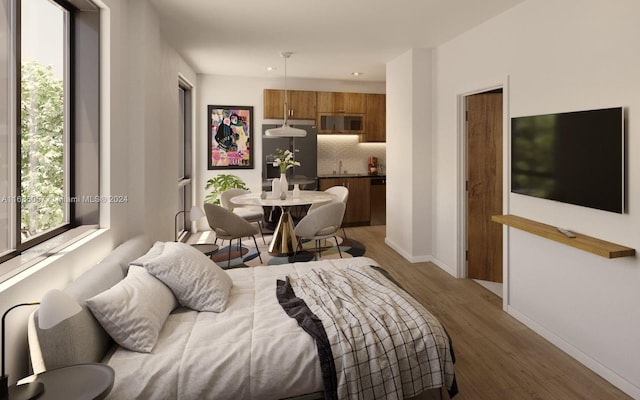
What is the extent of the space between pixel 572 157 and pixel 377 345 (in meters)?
1.95

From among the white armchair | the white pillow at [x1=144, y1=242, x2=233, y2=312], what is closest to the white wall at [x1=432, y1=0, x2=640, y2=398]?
the white armchair

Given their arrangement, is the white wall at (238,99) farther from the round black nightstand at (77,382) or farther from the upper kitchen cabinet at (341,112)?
the round black nightstand at (77,382)

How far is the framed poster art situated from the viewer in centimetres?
654

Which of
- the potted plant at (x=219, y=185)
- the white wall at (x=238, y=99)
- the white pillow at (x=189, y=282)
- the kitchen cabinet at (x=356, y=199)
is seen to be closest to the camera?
the white pillow at (x=189, y=282)

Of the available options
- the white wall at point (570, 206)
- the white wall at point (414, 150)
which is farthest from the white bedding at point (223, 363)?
the white wall at point (414, 150)

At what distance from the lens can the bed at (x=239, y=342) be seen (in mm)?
1608

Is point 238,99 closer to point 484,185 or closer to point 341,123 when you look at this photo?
point 341,123

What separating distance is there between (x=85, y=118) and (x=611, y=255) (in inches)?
135

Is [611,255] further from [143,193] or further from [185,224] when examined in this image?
[185,224]

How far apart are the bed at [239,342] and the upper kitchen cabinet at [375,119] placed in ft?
Result: 16.9

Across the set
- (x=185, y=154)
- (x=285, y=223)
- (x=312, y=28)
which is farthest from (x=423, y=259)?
(x=185, y=154)

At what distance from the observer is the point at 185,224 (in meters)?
6.17

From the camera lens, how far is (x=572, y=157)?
8.63ft

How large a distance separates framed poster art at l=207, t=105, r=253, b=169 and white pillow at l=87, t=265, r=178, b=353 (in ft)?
15.8
